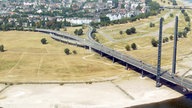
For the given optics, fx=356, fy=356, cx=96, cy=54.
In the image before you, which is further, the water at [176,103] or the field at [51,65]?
the field at [51,65]

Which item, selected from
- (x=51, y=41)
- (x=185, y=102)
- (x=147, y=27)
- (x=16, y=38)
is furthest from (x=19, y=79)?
(x=147, y=27)

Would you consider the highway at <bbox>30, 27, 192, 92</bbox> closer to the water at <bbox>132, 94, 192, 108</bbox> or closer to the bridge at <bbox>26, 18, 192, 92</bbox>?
the bridge at <bbox>26, 18, 192, 92</bbox>

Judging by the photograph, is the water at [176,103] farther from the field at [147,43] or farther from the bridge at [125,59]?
the field at [147,43]

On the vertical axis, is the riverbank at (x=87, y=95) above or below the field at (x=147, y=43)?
below

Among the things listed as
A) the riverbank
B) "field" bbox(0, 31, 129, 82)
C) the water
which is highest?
"field" bbox(0, 31, 129, 82)

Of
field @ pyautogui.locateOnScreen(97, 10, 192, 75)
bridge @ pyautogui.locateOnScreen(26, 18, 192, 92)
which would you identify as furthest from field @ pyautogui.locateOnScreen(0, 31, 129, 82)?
field @ pyautogui.locateOnScreen(97, 10, 192, 75)

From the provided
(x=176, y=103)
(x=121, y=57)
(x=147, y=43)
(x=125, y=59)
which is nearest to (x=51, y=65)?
(x=121, y=57)

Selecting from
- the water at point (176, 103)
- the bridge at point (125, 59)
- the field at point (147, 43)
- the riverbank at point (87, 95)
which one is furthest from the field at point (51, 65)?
the water at point (176, 103)
